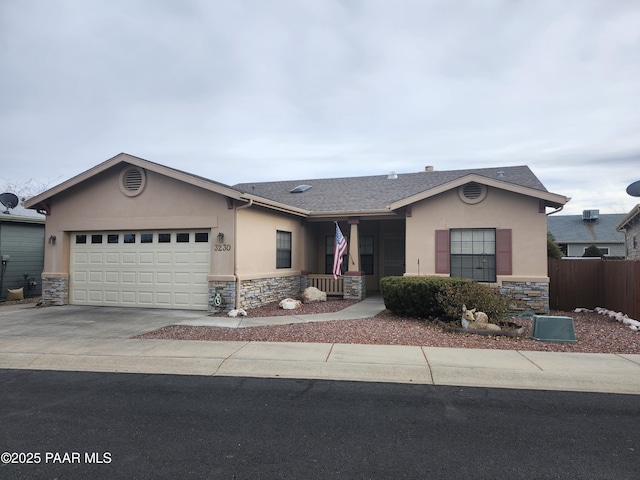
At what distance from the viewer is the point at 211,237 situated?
12602mm

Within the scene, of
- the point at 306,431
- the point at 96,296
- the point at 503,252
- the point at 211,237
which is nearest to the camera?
the point at 306,431

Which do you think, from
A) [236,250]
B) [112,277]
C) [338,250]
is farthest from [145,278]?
[338,250]

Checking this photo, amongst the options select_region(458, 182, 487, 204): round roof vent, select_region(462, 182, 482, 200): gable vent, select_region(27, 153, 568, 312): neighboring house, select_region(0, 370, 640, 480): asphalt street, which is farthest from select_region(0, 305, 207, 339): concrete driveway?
select_region(462, 182, 482, 200): gable vent

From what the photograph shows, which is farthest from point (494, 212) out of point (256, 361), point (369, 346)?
point (256, 361)

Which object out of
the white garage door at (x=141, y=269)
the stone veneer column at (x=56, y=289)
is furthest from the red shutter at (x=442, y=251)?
the stone veneer column at (x=56, y=289)

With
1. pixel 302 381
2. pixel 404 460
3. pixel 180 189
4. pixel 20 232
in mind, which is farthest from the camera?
pixel 20 232

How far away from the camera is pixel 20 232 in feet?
56.0

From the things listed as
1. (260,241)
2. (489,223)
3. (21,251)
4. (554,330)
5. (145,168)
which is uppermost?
(145,168)

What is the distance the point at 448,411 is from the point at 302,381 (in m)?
2.18

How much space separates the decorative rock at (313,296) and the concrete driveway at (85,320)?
3.93 meters

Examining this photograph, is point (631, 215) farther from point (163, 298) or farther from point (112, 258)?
point (112, 258)

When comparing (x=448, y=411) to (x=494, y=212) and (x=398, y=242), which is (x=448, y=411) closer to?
(x=494, y=212)

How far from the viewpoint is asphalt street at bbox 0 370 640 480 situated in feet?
12.3

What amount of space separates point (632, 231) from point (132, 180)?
67.5ft
